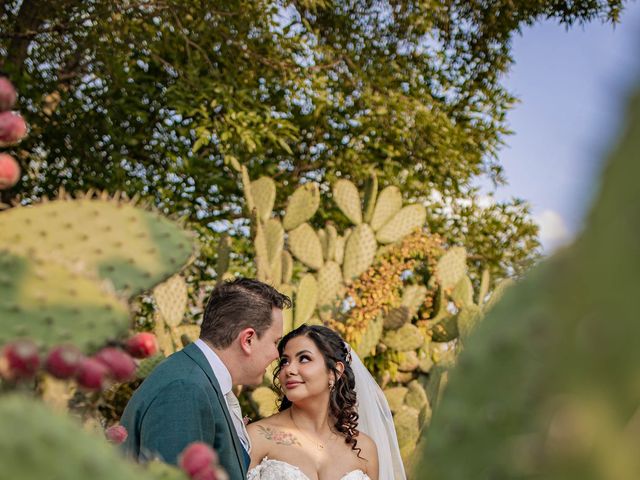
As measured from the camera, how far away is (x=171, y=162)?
9.13m

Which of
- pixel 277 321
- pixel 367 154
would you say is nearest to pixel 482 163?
pixel 367 154

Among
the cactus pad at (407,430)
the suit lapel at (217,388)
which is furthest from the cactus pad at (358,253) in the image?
the suit lapel at (217,388)

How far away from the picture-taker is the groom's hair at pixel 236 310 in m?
3.54

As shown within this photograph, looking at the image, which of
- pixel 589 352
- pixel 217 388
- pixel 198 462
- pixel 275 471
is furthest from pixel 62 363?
pixel 275 471

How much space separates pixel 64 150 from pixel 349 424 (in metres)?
4.80

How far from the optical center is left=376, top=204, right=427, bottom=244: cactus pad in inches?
289

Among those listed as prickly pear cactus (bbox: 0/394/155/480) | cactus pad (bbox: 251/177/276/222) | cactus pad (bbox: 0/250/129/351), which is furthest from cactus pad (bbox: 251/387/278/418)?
prickly pear cactus (bbox: 0/394/155/480)

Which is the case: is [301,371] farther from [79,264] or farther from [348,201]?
[79,264]

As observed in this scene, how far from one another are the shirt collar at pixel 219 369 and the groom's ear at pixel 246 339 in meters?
0.11

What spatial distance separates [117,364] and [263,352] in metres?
2.62

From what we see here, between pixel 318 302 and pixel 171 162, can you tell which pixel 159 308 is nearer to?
pixel 318 302

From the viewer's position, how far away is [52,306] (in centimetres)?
111

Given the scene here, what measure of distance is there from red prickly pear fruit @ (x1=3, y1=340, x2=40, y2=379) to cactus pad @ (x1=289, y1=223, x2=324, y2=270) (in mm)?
5888

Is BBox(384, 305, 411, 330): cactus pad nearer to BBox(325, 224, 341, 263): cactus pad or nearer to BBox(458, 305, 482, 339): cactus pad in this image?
BBox(458, 305, 482, 339): cactus pad
